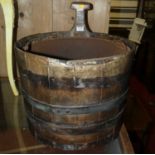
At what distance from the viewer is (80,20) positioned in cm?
105

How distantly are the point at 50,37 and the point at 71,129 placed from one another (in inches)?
16.2

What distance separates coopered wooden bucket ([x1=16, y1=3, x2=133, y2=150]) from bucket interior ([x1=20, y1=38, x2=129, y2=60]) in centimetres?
3

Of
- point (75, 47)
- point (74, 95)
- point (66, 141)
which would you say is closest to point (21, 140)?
point (66, 141)

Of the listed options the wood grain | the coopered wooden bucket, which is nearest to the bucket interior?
the coopered wooden bucket

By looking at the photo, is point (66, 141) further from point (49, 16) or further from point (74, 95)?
point (49, 16)

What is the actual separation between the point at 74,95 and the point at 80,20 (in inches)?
15.7

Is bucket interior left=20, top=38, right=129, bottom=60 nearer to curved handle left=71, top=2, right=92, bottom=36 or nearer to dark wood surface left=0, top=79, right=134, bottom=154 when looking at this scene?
curved handle left=71, top=2, right=92, bottom=36

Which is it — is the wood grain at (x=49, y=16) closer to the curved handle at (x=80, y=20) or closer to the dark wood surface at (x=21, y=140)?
the curved handle at (x=80, y=20)

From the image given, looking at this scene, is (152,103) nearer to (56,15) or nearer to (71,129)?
(56,15)

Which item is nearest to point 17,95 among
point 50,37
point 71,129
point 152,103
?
point 50,37

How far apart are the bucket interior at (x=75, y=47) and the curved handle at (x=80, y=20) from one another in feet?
0.10

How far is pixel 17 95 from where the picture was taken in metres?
1.26

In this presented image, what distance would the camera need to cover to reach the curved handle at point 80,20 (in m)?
1.03

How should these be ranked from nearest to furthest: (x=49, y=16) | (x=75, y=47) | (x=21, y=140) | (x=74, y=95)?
1. (x=74, y=95)
2. (x=21, y=140)
3. (x=75, y=47)
4. (x=49, y=16)
